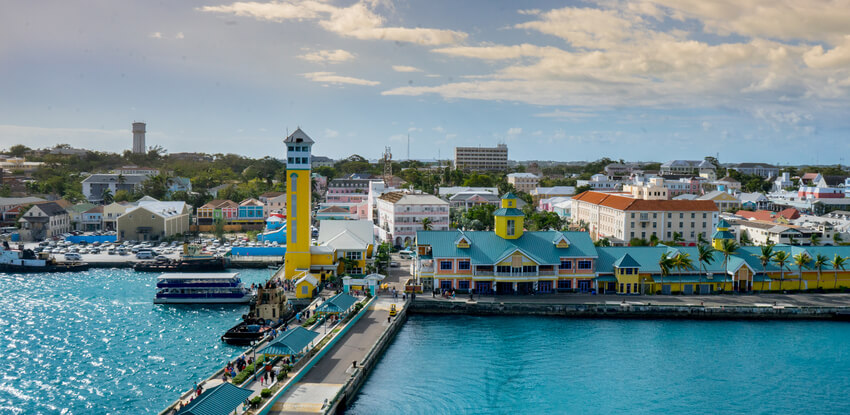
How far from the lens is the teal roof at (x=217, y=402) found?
2105 cm

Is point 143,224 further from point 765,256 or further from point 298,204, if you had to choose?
point 765,256

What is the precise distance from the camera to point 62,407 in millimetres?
26141

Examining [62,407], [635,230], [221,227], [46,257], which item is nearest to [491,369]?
[62,407]

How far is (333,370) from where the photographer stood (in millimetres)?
28516

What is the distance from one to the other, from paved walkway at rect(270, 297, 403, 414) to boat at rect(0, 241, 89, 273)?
36.3m

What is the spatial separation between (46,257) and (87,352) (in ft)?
108

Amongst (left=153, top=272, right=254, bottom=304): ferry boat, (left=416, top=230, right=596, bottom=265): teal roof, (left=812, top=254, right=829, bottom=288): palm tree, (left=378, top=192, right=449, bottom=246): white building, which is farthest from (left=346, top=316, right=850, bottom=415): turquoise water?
(left=378, top=192, right=449, bottom=246): white building

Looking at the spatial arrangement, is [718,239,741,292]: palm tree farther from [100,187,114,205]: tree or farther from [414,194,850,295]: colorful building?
[100,187,114,205]: tree

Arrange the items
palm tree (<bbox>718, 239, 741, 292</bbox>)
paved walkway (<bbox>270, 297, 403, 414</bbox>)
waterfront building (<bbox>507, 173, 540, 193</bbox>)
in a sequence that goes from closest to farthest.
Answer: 1. paved walkway (<bbox>270, 297, 403, 414</bbox>)
2. palm tree (<bbox>718, 239, 741, 292</bbox>)
3. waterfront building (<bbox>507, 173, 540, 193</bbox>)

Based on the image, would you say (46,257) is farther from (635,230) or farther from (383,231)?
(635,230)

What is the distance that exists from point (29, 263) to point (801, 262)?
6762 centimetres

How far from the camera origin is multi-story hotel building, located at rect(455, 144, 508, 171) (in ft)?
628

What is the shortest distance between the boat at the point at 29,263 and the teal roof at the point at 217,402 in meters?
45.1

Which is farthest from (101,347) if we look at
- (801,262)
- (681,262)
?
(801,262)
